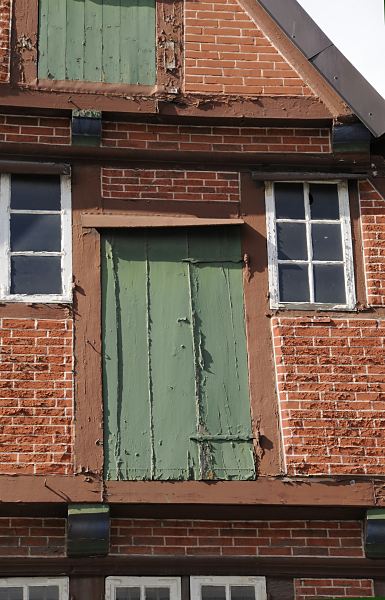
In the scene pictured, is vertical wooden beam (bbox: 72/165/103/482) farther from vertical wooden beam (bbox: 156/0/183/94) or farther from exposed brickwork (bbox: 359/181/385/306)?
exposed brickwork (bbox: 359/181/385/306)

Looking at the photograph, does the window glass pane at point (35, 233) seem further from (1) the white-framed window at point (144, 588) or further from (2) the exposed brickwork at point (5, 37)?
(1) the white-framed window at point (144, 588)

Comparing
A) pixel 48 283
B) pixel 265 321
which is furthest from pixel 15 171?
pixel 265 321

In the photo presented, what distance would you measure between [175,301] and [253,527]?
1893 mm

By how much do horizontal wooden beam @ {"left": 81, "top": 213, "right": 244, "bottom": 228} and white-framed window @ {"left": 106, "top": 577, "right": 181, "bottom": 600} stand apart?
282cm

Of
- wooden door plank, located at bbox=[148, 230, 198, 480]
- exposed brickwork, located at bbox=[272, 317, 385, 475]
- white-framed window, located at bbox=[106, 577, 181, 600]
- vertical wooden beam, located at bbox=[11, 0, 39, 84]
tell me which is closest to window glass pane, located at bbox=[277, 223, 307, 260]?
exposed brickwork, located at bbox=[272, 317, 385, 475]

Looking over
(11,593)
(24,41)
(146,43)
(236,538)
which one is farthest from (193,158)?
(11,593)

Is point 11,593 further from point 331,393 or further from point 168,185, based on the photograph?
point 168,185

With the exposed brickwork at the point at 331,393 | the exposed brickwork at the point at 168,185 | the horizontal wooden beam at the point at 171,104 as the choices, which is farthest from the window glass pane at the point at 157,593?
the horizontal wooden beam at the point at 171,104

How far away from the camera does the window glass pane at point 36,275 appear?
10.6 meters

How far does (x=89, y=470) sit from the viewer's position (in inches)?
393

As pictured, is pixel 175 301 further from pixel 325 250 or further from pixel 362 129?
pixel 362 129

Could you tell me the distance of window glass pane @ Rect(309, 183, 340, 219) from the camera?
11258 millimetres

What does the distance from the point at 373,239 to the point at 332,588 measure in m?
2.92

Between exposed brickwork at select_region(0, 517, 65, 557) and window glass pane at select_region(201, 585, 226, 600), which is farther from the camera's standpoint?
window glass pane at select_region(201, 585, 226, 600)
